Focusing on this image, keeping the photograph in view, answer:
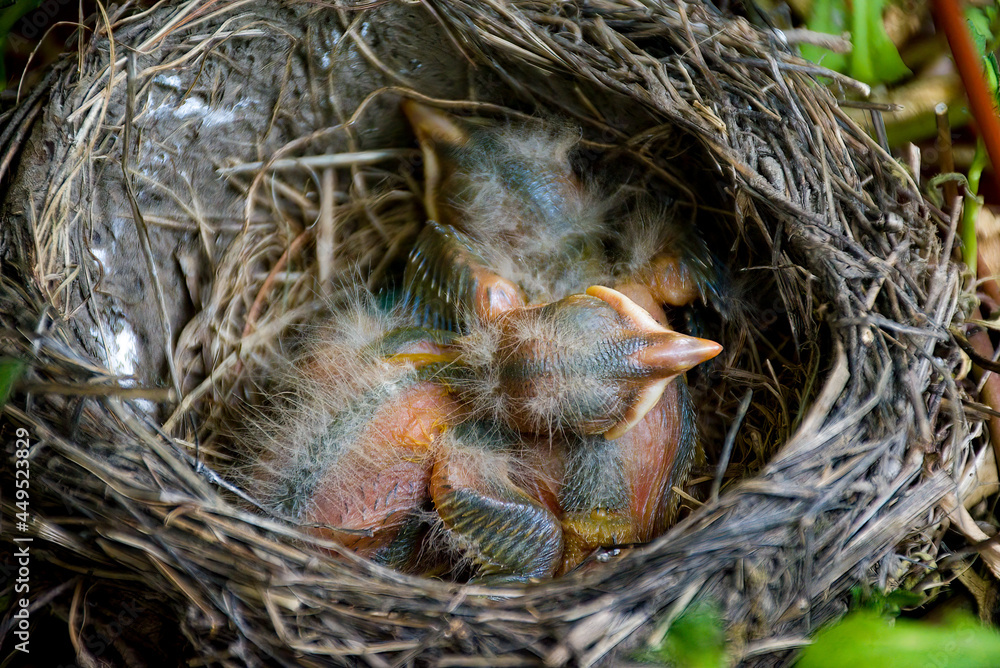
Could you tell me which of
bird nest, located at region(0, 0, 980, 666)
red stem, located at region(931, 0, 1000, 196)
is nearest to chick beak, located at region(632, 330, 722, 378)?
bird nest, located at region(0, 0, 980, 666)

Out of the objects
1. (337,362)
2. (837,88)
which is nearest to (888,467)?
(837,88)

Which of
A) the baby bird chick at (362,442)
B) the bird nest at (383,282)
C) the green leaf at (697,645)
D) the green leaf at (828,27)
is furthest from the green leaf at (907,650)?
the green leaf at (828,27)

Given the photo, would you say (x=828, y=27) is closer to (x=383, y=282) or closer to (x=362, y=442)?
(x=383, y=282)

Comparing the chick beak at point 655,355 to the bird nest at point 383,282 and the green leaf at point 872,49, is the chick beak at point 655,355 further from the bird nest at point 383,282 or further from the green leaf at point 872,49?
the green leaf at point 872,49

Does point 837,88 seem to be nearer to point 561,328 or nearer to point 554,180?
point 554,180

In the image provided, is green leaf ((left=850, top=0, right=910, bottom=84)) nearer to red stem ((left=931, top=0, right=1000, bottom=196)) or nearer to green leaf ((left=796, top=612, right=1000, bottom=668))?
red stem ((left=931, top=0, right=1000, bottom=196))

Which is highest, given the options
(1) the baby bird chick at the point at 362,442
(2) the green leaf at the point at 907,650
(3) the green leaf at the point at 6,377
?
(3) the green leaf at the point at 6,377

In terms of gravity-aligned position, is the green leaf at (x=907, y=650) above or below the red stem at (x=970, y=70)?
below
